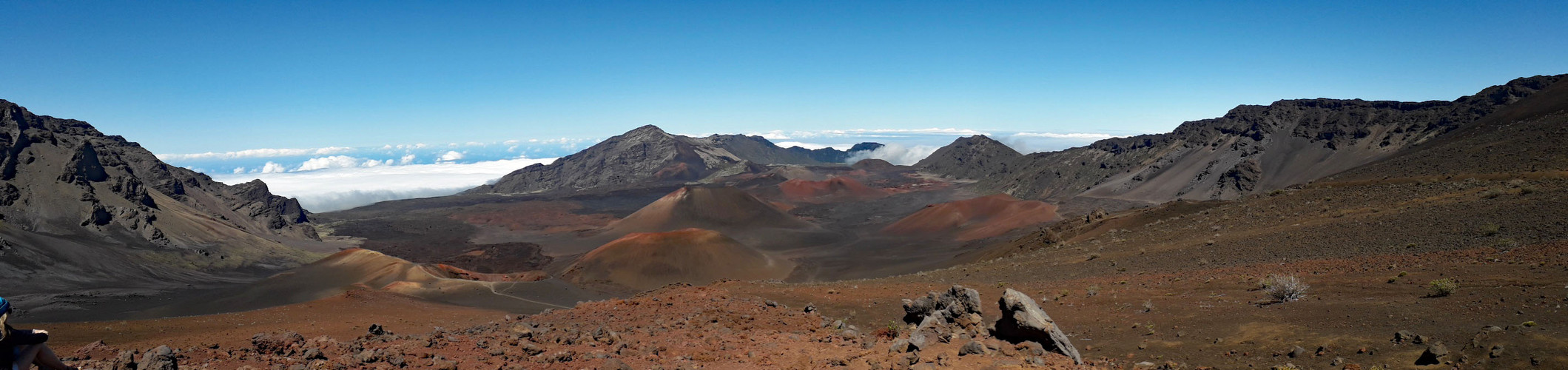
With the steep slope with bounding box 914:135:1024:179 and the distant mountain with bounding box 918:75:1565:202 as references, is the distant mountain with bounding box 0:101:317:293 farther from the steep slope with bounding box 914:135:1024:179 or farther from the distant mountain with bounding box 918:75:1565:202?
the steep slope with bounding box 914:135:1024:179

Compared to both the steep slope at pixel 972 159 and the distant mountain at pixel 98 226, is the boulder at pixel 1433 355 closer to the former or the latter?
the distant mountain at pixel 98 226

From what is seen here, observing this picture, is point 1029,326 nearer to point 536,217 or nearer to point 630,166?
point 536,217

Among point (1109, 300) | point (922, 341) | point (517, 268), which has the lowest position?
point (517, 268)

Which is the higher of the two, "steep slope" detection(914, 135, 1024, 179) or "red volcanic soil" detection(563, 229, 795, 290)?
"steep slope" detection(914, 135, 1024, 179)

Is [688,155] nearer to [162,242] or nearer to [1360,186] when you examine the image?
[162,242]

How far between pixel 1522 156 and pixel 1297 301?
34137 mm

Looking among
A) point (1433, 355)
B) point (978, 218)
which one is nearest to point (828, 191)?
point (978, 218)

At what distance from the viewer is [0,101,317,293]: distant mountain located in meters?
40.2

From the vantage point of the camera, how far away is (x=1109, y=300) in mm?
15242

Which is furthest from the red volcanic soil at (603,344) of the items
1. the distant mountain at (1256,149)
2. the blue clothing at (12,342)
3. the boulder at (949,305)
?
the distant mountain at (1256,149)

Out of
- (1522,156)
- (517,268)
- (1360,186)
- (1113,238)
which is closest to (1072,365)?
(1113,238)

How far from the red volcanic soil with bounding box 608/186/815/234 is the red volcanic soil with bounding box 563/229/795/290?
25.6m

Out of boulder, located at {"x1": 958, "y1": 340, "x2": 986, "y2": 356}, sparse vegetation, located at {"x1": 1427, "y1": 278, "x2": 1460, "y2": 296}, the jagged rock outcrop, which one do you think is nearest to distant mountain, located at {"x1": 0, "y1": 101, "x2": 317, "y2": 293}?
the jagged rock outcrop

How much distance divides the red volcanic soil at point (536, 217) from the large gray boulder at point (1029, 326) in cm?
8446
